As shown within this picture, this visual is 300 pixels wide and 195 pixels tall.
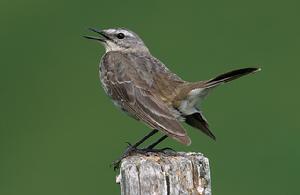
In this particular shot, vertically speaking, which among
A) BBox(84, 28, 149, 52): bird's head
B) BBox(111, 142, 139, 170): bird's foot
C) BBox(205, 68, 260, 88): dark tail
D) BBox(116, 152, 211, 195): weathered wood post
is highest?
BBox(84, 28, 149, 52): bird's head

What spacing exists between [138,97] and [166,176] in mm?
2282

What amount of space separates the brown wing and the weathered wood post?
1113mm

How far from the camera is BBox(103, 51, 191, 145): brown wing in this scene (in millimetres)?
8773

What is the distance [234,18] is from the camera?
642 inches

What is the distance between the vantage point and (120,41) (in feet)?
35.2

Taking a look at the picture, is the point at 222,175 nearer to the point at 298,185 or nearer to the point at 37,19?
the point at 298,185

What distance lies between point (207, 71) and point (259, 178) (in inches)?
108

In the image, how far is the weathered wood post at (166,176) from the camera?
23.2ft

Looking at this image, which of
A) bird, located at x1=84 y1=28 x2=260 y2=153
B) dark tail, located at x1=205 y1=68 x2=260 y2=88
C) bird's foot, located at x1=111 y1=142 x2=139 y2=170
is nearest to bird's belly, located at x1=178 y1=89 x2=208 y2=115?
bird, located at x1=84 y1=28 x2=260 y2=153

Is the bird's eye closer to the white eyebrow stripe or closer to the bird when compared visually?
the white eyebrow stripe

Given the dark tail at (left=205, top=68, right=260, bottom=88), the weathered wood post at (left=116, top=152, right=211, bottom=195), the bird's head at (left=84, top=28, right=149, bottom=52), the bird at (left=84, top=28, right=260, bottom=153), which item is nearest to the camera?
the weathered wood post at (left=116, top=152, right=211, bottom=195)

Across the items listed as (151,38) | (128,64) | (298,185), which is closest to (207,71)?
(151,38)

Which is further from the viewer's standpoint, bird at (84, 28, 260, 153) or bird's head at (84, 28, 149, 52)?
bird's head at (84, 28, 149, 52)

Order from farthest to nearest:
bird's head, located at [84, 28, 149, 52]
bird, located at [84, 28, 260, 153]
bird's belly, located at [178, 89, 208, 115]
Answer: bird's head, located at [84, 28, 149, 52], bird's belly, located at [178, 89, 208, 115], bird, located at [84, 28, 260, 153]
